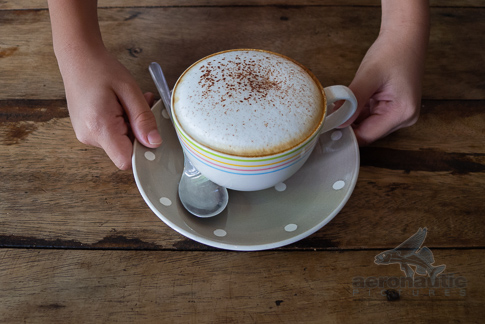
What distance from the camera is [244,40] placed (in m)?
0.84

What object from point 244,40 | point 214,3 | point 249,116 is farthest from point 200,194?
point 214,3

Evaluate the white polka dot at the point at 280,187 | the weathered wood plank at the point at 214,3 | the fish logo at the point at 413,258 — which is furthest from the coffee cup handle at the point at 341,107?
the weathered wood plank at the point at 214,3

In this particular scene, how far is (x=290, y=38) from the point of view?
0.85 metres

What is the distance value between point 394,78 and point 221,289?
473 mm

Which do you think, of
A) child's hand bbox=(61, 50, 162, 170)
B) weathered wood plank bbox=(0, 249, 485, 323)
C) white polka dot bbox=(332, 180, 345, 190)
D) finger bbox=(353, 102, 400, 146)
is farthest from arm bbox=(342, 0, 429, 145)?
child's hand bbox=(61, 50, 162, 170)

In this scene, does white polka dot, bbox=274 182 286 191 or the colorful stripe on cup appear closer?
the colorful stripe on cup

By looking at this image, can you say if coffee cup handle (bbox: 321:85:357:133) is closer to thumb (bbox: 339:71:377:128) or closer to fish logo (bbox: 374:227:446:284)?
thumb (bbox: 339:71:377:128)

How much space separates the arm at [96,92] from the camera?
58 centimetres

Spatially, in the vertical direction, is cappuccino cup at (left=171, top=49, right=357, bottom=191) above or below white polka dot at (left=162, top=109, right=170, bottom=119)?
above

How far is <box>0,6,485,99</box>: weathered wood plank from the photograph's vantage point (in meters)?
0.77

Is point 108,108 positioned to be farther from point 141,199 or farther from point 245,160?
point 245,160

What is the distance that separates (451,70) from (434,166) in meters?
0.28

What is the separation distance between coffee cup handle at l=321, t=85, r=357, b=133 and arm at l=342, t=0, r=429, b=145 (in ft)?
0.14

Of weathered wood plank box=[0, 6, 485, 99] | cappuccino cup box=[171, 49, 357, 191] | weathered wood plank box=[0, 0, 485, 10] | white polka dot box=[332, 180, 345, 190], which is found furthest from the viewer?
weathered wood plank box=[0, 0, 485, 10]
